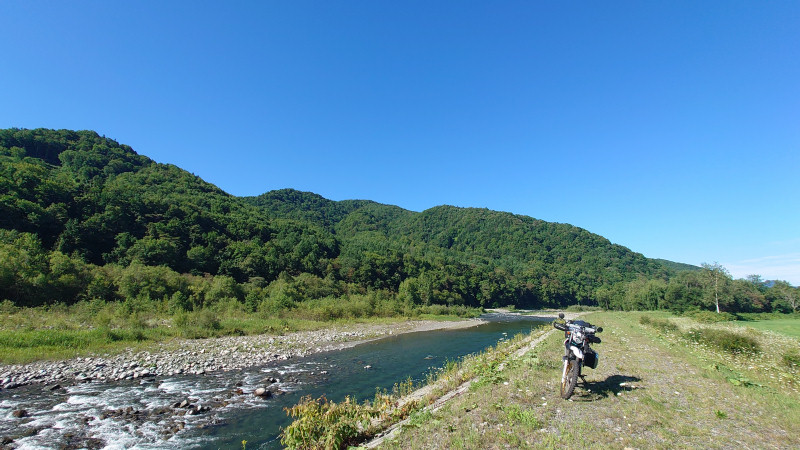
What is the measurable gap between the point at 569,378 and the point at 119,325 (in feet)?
94.8

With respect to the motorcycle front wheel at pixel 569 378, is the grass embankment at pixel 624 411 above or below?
below

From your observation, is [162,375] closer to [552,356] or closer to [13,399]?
[13,399]

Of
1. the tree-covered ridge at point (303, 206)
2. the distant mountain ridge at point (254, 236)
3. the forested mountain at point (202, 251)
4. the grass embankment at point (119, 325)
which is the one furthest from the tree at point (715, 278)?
the tree-covered ridge at point (303, 206)

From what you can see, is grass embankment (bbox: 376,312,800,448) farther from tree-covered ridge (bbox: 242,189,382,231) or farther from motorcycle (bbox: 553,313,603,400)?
tree-covered ridge (bbox: 242,189,382,231)

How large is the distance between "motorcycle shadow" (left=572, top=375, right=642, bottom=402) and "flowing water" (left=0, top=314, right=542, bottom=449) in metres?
7.60

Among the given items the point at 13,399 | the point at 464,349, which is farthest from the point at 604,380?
the point at 13,399

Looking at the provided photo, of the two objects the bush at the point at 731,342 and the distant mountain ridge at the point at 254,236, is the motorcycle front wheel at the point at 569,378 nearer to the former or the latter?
the bush at the point at 731,342

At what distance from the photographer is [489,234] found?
6663 inches

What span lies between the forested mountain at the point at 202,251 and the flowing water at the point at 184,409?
812 inches

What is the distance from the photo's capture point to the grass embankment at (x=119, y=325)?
55.8 ft

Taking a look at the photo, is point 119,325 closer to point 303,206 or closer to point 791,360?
point 791,360

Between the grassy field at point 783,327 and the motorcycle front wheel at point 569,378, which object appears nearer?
the motorcycle front wheel at point 569,378

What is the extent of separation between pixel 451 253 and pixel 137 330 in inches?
5306

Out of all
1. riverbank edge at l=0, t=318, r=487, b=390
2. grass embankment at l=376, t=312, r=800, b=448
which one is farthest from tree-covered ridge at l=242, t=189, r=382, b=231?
grass embankment at l=376, t=312, r=800, b=448
